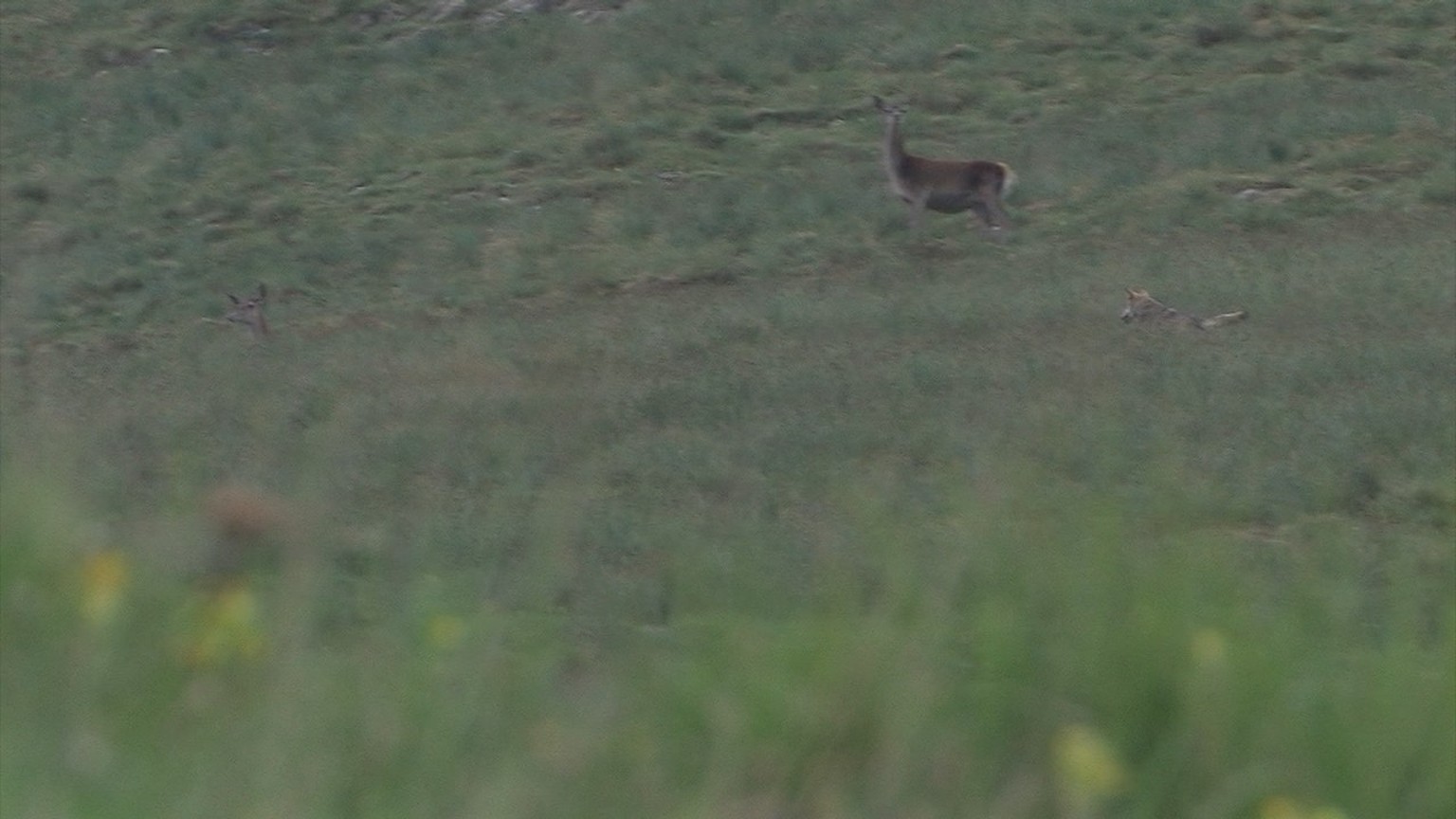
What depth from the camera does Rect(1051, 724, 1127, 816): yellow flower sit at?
4141 millimetres

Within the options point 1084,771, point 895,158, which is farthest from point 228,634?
point 895,158

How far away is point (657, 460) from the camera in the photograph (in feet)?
34.9

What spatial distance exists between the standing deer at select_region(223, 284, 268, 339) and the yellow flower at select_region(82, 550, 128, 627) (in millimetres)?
13362

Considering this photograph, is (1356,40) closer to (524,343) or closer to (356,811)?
(524,343)

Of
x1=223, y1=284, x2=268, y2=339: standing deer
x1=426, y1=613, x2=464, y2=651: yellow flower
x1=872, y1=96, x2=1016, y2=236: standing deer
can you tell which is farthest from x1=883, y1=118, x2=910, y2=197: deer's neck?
x1=426, y1=613, x2=464, y2=651: yellow flower

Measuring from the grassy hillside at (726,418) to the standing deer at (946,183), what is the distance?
266mm

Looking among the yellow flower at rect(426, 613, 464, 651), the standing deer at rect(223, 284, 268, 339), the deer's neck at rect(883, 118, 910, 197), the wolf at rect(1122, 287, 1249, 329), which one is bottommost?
the standing deer at rect(223, 284, 268, 339)

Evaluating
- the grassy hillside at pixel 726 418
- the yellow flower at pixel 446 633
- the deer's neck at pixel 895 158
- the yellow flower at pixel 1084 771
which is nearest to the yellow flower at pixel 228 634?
the grassy hillside at pixel 726 418

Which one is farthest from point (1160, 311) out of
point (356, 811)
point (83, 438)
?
point (356, 811)

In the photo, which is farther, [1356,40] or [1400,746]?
[1356,40]

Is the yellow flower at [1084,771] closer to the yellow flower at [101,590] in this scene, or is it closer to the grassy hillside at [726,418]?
the grassy hillside at [726,418]

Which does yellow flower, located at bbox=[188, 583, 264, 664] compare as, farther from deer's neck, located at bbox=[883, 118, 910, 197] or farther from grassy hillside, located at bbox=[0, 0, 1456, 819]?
deer's neck, located at bbox=[883, 118, 910, 197]

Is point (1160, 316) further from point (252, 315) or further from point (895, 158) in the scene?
point (252, 315)

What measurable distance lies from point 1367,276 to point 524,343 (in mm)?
5501
